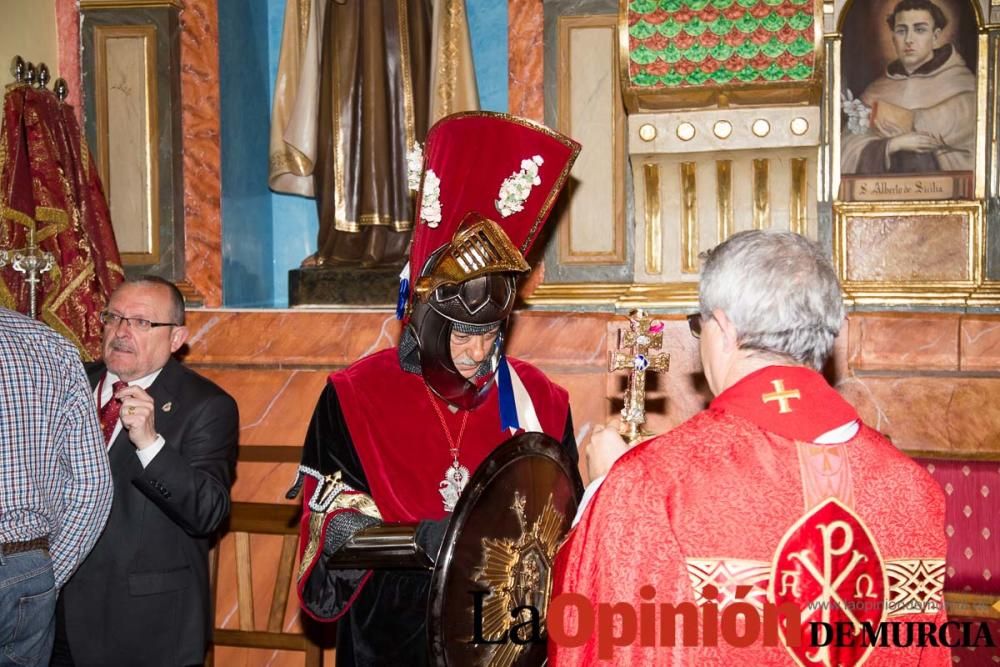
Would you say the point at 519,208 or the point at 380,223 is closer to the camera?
the point at 519,208

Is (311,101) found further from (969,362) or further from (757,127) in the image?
(969,362)

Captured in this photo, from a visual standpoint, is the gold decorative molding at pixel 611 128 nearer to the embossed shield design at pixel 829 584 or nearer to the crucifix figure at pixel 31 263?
the crucifix figure at pixel 31 263

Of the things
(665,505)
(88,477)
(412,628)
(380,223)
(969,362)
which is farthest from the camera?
(380,223)

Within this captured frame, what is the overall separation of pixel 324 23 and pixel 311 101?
42 centimetres

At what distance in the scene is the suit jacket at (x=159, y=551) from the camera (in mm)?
3242

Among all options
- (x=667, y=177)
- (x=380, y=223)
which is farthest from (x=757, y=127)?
(x=380, y=223)

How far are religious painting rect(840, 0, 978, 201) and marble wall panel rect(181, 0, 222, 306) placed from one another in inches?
122

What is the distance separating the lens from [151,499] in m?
3.28

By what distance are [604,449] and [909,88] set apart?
313 centimetres

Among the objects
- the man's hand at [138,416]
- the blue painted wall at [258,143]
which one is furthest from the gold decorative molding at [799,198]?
the man's hand at [138,416]

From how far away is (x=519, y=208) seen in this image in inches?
129

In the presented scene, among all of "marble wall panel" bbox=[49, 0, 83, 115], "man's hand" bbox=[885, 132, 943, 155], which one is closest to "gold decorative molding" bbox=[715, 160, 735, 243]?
"man's hand" bbox=[885, 132, 943, 155]

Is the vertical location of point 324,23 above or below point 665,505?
above

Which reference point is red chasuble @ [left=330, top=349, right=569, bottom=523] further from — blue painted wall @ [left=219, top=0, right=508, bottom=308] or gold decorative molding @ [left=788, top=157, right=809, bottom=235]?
blue painted wall @ [left=219, top=0, right=508, bottom=308]
